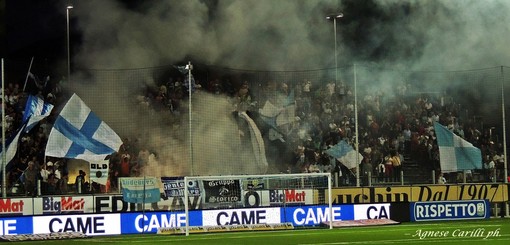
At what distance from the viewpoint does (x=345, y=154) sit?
26000mm

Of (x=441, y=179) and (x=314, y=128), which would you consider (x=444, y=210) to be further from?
(x=314, y=128)

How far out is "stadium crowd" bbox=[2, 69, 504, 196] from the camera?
24.8m

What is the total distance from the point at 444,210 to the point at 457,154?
237 centimetres

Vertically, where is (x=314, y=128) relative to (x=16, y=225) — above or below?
above

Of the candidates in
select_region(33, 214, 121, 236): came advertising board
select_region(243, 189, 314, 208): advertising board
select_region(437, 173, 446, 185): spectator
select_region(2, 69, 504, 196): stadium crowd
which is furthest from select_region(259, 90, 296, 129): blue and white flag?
select_region(33, 214, 121, 236): came advertising board

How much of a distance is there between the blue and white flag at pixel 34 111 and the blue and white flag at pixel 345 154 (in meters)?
7.56

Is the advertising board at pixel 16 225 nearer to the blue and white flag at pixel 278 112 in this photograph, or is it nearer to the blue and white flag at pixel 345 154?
the blue and white flag at pixel 278 112

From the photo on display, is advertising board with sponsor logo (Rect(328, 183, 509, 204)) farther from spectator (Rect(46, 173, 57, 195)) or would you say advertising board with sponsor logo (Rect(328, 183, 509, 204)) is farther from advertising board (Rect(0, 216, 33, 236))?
advertising board (Rect(0, 216, 33, 236))

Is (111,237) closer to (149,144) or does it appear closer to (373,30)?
(149,144)

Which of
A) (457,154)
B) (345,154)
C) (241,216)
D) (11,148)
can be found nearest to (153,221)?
(241,216)

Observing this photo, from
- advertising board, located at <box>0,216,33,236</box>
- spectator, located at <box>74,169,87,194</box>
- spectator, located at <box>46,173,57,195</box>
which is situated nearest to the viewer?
advertising board, located at <box>0,216,33,236</box>

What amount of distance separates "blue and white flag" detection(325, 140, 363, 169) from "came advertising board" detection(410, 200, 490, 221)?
2130 millimetres

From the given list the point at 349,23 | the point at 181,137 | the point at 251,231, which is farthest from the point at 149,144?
the point at 349,23

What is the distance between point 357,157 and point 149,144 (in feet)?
18.3
